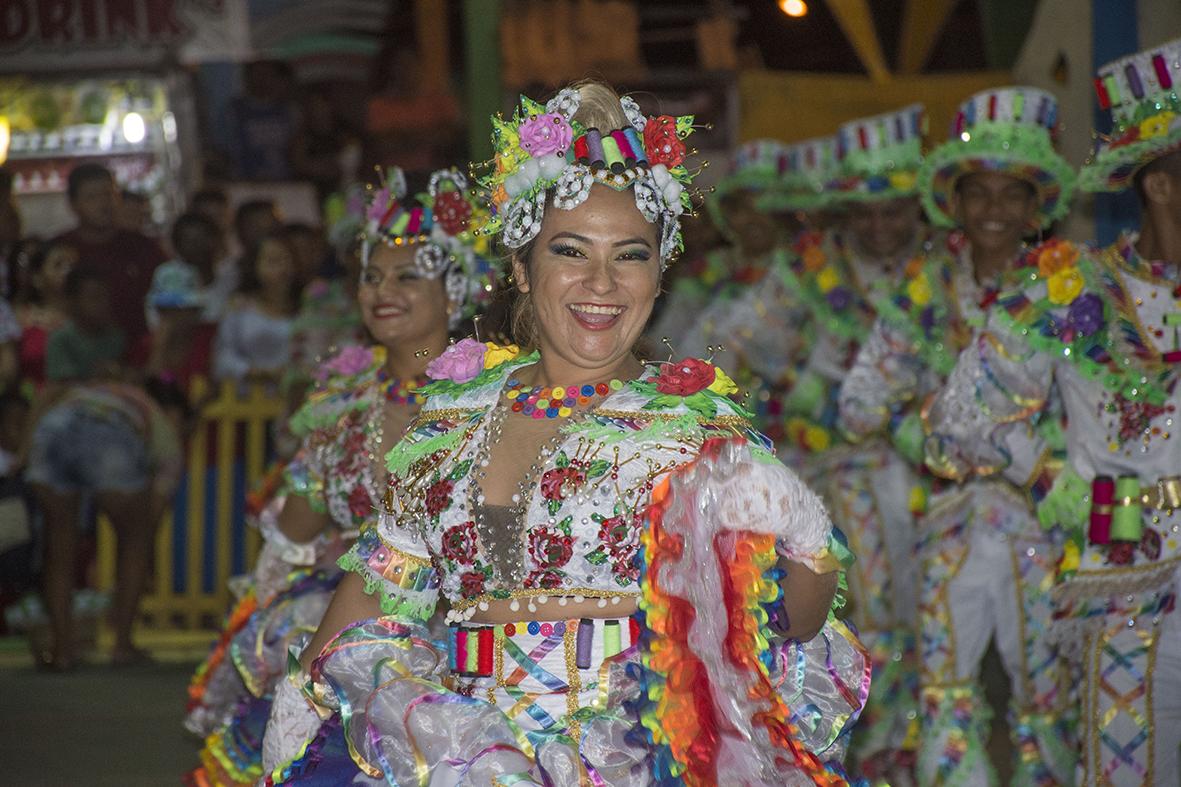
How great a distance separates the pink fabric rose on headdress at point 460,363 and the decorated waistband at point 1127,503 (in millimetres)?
2285

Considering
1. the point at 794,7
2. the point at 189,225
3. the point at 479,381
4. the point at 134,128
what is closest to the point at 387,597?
the point at 479,381

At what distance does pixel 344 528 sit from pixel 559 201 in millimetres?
2326

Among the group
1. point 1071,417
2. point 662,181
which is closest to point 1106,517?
point 1071,417

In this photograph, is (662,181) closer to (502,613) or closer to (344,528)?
(502,613)

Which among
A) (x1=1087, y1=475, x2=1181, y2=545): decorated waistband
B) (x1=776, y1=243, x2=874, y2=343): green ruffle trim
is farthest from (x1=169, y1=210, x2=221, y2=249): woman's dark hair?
(x1=1087, y1=475, x2=1181, y2=545): decorated waistband

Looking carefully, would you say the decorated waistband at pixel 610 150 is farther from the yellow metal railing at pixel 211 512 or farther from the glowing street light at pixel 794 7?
the glowing street light at pixel 794 7

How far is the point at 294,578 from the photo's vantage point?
5.86 m

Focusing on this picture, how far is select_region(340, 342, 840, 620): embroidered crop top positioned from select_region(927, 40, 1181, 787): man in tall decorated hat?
2.10 metres

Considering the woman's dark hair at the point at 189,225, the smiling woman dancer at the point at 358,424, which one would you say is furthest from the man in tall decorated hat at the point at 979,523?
the woman's dark hair at the point at 189,225

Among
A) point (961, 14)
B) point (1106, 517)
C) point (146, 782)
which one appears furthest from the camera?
point (961, 14)

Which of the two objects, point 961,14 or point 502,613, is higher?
point 961,14

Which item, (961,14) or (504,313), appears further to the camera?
(961,14)

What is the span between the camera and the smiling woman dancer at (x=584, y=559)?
3125 mm

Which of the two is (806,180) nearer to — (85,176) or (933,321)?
(933,321)
